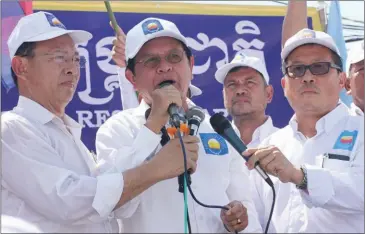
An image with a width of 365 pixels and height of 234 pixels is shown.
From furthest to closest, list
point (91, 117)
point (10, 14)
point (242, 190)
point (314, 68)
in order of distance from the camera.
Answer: point (91, 117) < point (10, 14) < point (314, 68) < point (242, 190)

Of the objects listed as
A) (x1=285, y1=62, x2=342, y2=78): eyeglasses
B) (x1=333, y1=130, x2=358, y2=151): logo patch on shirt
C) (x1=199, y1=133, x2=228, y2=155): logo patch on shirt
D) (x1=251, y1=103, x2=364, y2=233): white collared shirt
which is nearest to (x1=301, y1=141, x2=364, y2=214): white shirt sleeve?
(x1=251, y1=103, x2=364, y2=233): white collared shirt

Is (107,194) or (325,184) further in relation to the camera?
(325,184)

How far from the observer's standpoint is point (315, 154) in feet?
9.21

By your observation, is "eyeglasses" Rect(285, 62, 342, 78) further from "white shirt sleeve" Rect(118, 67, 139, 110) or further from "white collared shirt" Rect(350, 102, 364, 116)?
"white shirt sleeve" Rect(118, 67, 139, 110)

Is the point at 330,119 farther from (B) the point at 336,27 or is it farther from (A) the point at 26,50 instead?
(B) the point at 336,27

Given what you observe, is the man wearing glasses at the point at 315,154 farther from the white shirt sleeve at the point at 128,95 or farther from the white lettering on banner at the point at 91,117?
the white lettering on banner at the point at 91,117

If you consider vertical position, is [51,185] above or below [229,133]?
below

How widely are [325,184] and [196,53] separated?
2.83m

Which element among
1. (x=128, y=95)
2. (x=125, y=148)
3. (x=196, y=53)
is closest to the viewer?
(x=125, y=148)

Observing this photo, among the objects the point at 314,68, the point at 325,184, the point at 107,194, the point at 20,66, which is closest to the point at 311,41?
the point at 314,68

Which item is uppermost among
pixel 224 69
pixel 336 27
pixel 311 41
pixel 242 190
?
pixel 336 27

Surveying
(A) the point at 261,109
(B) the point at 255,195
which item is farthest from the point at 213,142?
(A) the point at 261,109

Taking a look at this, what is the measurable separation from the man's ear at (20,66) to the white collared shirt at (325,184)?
131cm

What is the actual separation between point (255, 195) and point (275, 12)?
2.87m
